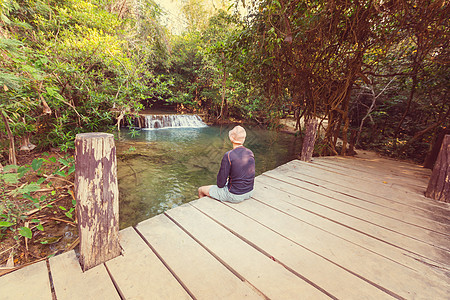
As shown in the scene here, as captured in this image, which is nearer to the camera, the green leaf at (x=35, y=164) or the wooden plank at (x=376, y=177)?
the green leaf at (x=35, y=164)

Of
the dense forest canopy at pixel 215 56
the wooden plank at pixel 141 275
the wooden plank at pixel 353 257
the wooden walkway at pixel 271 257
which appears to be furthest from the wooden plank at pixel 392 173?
the wooden plank at pixel 141 275

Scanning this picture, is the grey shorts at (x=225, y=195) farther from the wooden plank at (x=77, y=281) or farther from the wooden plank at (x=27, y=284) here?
the wooden plank at (x=27, y=284)

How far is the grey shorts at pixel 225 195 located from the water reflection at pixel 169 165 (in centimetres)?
260

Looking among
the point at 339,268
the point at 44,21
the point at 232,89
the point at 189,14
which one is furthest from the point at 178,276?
the point at 189,14

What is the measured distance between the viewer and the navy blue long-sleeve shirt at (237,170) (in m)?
2.42

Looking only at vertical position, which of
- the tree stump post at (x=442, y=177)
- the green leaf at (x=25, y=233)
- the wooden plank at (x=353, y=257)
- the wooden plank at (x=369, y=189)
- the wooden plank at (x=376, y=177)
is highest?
the tree stump post at (x=442, y=177)

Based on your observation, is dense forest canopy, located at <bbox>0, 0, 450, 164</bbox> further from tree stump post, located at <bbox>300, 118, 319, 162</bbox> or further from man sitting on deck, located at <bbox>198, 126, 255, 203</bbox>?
man sitting on deck, located at <bbox>198, 126, 255, 203</bbox>

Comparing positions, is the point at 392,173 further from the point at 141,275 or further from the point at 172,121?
the point at 172,121

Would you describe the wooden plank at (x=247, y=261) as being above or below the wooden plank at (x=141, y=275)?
above

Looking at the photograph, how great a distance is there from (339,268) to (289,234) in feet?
1.65

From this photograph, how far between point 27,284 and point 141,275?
0.75 metres

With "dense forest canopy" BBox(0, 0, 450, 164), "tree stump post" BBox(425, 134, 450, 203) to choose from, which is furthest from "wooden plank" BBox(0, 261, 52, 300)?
"tree stump post" BBox(425, 134, 450, 203)

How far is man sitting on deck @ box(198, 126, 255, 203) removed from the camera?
242 centimetres

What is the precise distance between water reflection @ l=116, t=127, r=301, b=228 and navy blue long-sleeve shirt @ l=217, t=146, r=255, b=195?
113 inches
